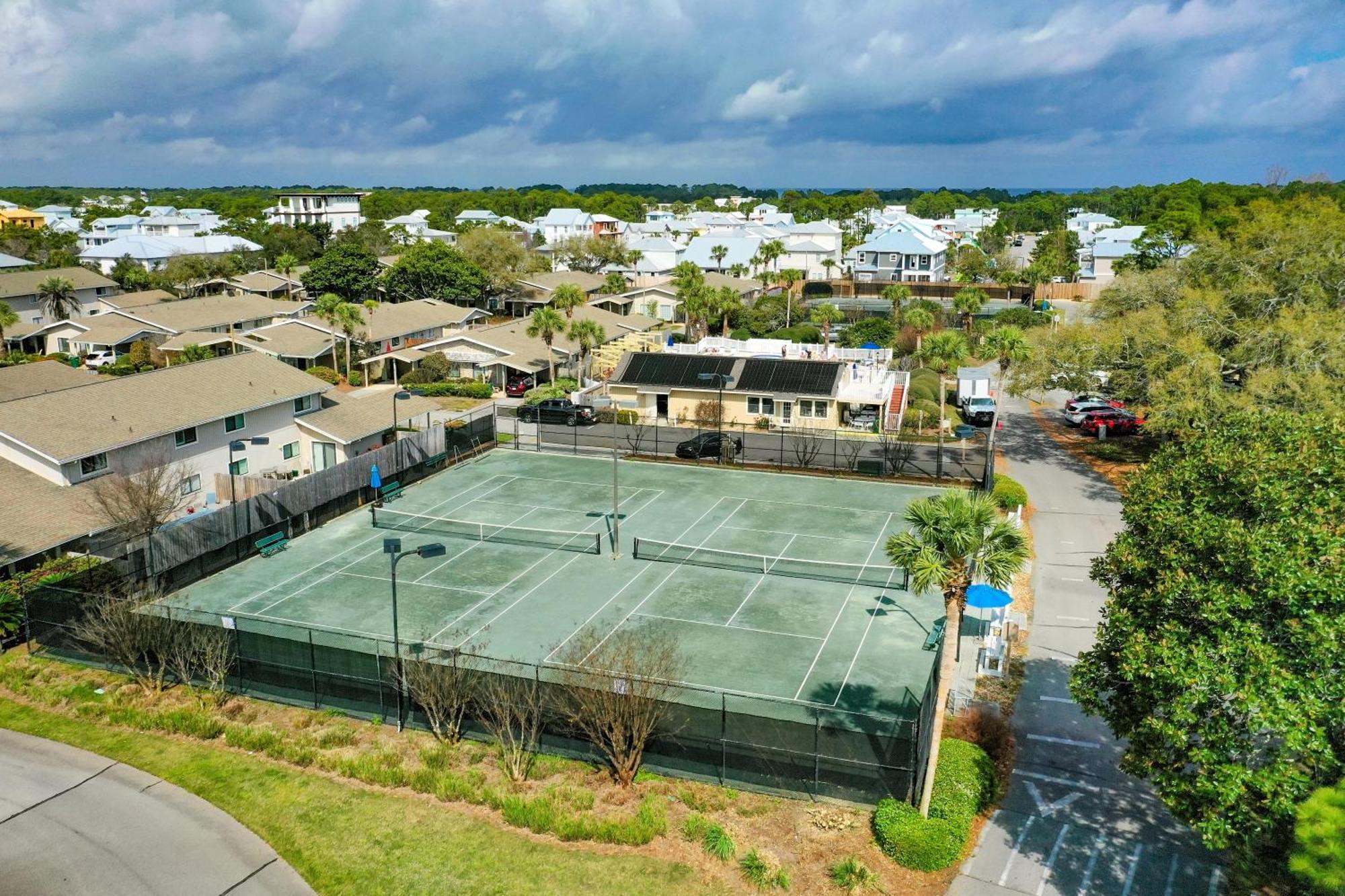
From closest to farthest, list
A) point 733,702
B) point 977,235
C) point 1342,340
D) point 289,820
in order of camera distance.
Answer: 1. point 289,820
2. point 733,702
3. point 1342,340
4. point 977,235

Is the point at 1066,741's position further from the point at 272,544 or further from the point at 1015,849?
the point at 272,544


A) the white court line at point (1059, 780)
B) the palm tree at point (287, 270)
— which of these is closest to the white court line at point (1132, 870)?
the white court line at point (1059, 780)

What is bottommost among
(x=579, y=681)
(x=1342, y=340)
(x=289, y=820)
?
(x=289, y=820)

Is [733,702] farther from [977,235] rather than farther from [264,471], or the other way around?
[977,235]

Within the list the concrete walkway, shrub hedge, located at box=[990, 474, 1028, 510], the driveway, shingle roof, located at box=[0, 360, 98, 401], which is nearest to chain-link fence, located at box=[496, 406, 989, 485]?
shrub hedge, located at box=[990, 474, 1028, 510]

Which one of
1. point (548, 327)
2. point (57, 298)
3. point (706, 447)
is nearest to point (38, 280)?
point (57, 298)

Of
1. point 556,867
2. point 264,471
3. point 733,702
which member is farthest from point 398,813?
point 264,471

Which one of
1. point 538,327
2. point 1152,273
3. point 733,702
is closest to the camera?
point 733,702
